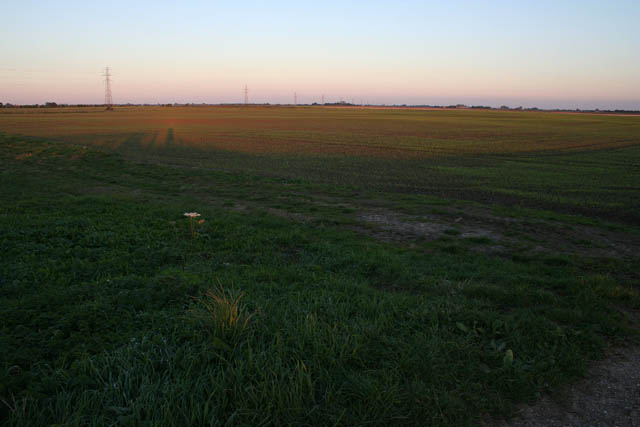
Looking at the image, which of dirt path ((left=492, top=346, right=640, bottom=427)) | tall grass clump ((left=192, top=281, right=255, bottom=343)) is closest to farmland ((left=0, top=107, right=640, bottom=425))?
tall grass clump ((left=192, top=281, right=255, bottom=343))

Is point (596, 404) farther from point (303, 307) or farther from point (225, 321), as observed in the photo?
point (225, 321)

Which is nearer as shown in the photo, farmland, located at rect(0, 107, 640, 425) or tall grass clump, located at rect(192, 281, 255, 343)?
farmland, located at rect(0, 107, 640, 425)

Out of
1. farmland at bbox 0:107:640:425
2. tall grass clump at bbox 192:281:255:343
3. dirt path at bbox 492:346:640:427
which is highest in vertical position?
tall grass clump at bbox 192:281:255:343

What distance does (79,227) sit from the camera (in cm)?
899

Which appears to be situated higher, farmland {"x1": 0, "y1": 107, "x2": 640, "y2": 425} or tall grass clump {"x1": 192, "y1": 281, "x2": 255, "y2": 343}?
tall grass clump {"x1": 192, "y1": 281, "x2": 255, "y2": 343}

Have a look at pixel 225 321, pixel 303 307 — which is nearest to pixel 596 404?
pixel 303 307

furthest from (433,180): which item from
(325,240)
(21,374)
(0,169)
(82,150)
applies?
(82,150)

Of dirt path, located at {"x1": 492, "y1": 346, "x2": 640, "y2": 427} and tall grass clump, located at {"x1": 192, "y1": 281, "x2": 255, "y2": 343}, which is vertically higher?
tall grass clump, located at {"x1": 192, "y1": 281, "x2": 255, "y2": 343}

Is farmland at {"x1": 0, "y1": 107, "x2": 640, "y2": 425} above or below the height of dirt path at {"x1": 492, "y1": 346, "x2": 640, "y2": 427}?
above

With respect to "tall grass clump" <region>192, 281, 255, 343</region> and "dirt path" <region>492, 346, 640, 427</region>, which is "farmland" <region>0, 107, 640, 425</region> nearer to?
"tall grass clump" <region>192, 281, 255, 343</region>

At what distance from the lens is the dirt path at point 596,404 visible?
354 centimetres

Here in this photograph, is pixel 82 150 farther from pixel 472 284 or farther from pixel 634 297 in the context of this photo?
pixel 634 297

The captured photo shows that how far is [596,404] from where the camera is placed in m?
3.77

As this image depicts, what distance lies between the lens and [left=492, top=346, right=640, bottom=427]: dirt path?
3.54 m
